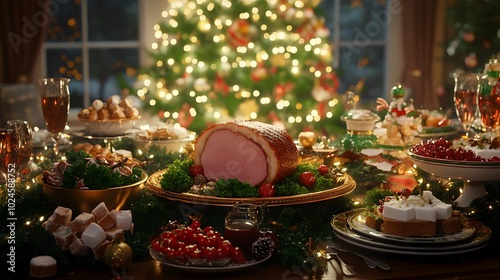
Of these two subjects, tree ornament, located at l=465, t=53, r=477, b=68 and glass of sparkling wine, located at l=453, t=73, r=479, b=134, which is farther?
tree ornament, located at l=465, t=53, r=477, b=68

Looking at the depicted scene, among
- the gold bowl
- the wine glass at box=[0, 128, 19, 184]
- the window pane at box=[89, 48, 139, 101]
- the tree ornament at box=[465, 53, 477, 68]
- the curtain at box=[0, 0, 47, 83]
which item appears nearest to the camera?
the gold bowl

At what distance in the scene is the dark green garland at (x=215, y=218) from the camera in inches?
71.6

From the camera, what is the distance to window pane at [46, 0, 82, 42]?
21.0ft

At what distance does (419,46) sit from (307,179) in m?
5.03

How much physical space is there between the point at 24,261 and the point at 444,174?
4.28 feet

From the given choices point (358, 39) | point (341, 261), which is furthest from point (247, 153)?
point (358, 39)

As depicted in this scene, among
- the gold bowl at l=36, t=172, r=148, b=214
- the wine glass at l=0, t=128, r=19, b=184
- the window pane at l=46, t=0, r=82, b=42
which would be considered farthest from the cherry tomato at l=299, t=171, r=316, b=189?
the window pane at l=46, t=0, r=82, b=42

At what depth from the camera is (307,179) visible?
2264mm

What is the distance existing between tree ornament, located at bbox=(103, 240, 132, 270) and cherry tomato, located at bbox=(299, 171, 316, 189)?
2.26ft

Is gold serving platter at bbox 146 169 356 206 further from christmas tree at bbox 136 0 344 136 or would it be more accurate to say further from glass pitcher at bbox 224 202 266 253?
christmas tree at bbox 136 0 344 136

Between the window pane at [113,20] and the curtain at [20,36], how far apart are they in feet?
1.71

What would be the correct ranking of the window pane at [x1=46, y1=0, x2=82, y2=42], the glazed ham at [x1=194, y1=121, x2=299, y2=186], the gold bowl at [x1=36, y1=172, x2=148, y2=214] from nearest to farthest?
the gold bowl at [x1=36, y1=172, x2=148, y2=214] < the glazed ham at [x1=194, y1=121, x2=299, y2=186] < the window pane at [x1=46, y1=0, x2=82, y2=42]

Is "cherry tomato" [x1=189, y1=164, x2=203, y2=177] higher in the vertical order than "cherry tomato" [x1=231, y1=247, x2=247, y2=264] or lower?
higher

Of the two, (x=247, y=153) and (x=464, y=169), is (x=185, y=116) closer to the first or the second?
(x=247, y=153)
